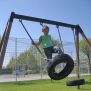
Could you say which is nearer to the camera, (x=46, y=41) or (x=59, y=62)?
(x=59, y=62)

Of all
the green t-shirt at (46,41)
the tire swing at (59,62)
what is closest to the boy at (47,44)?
the green t-shirt at (46,41)

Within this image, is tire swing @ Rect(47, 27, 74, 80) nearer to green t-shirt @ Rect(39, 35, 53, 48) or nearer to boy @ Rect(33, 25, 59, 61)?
boy @ Rect(33, 25, 59, 61)

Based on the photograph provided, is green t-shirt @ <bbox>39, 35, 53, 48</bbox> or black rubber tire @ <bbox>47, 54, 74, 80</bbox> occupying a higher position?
green t-shirt @ <bbox>39, 35, 53, 48</bbox>

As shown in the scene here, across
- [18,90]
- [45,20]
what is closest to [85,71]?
[18,90]

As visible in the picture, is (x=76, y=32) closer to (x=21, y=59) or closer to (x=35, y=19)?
(x=35, y=19)

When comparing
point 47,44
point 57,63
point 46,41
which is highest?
point 46,41

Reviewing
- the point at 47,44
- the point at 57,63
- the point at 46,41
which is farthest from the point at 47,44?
the point at 57,63

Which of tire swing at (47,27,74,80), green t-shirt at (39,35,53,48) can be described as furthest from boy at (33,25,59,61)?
tire swing at (47,27,74,80)

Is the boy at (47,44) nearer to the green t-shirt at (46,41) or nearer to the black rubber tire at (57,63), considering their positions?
the green t-shirt at (46,41)

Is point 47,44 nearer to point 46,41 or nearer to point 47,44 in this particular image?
point 47,44

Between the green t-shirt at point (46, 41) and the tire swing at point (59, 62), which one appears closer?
the tire swing at point (59, 62)

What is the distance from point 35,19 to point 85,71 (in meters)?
28.0

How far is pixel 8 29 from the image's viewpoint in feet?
31.0

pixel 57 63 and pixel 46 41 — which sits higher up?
pixel 46 41
